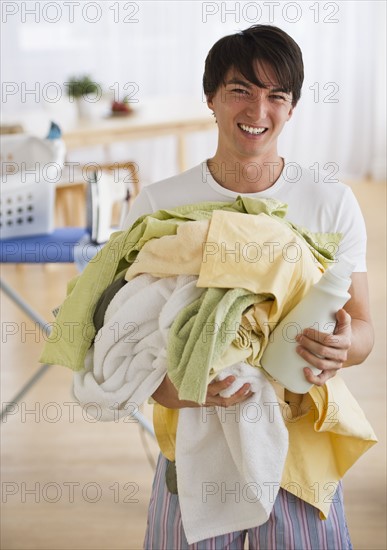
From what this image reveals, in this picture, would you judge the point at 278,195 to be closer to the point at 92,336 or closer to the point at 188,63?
the point at 92,336

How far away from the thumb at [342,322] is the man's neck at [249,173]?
0.34m

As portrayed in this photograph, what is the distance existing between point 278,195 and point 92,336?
17.6 inches

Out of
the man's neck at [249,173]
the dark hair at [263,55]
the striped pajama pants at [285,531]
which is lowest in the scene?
the striped pajama pants at [285,531]

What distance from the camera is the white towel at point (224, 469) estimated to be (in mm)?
1354

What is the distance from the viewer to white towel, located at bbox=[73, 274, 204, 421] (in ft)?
4.25

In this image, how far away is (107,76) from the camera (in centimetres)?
578

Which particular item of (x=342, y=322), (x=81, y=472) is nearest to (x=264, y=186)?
(x=342, y=322)

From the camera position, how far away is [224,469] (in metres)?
1.46

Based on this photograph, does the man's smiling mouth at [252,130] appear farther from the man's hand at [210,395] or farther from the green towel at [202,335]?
the man's hand at [210,395]

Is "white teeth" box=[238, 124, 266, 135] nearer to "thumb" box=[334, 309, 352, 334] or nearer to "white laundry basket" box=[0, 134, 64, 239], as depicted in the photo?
"thumb" box=[334, 309, 352, 334]

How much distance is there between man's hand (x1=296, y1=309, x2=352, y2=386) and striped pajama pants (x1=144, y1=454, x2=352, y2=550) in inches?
11.3
